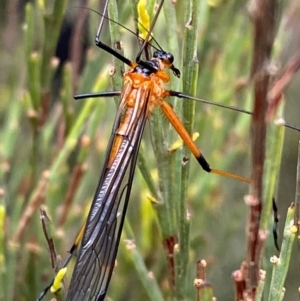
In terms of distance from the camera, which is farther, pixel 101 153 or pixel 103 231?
pixel 101 153

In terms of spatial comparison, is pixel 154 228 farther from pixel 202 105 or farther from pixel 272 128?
pixel 272 128

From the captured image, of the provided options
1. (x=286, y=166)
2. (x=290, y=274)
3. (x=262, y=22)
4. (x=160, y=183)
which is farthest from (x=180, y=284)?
(x=286, y=166)

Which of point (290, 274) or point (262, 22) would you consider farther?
point (290, 274)
